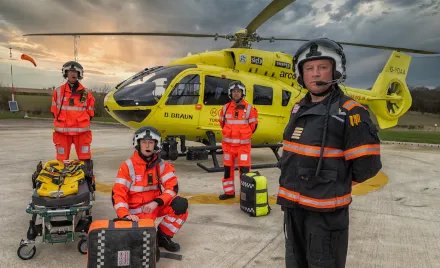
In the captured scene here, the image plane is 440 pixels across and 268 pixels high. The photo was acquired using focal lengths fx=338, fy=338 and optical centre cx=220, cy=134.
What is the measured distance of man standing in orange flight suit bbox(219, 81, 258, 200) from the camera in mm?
5442

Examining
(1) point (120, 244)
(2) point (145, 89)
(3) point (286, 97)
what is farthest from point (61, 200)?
(3) point (286, 97)

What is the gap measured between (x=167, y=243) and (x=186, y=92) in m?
4.37

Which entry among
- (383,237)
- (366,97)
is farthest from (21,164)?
(366,97)

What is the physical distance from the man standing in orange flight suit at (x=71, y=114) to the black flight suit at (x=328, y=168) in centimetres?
409

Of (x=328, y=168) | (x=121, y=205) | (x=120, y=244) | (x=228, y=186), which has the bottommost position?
(x=228, y=186)

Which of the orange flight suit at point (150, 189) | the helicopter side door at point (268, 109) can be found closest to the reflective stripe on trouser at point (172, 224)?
the orange flight suit at point (150, 189)

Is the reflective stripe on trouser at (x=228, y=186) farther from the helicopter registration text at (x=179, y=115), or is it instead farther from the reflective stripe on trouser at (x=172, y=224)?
the helicopter registration text at (x=179, y=115)

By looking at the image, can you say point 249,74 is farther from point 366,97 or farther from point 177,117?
point 366,97

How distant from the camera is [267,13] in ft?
21.0

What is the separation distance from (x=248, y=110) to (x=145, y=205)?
2860 mm

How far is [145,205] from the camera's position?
3229 mm

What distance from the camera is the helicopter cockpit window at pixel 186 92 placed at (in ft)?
23.6

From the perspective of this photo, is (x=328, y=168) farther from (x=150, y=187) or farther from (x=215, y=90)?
(x=215, y=90)

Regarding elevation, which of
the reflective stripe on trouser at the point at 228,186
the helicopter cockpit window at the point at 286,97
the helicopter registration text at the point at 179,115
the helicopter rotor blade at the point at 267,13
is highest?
the helicopter rotor blade at the point at 267,13
